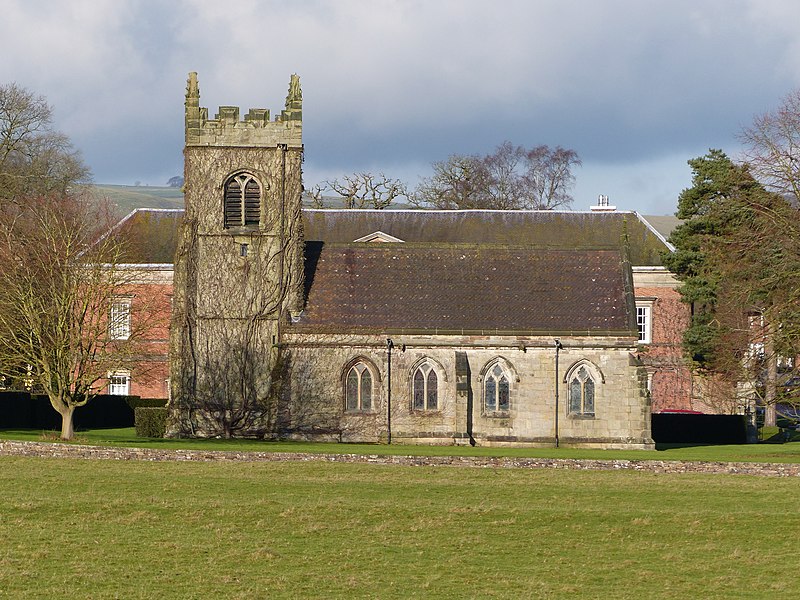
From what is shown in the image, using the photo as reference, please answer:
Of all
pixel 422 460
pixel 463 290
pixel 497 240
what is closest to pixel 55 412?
pixel 463 290

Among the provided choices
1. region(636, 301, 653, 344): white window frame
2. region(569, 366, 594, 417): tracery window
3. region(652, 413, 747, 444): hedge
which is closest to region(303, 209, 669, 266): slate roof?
region(636, 301, 653, 344): white window frame

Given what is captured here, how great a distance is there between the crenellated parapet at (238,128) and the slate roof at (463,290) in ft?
15.3

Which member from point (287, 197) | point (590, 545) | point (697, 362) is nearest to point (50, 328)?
point (287, 197)

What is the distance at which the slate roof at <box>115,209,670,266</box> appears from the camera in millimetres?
70250

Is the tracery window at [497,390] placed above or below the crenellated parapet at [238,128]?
below

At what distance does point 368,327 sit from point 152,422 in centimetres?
847

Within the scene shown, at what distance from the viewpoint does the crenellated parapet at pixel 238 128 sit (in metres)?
48.6

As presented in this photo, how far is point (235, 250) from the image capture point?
49.1m

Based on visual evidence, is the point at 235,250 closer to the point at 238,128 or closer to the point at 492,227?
the point at 238,128

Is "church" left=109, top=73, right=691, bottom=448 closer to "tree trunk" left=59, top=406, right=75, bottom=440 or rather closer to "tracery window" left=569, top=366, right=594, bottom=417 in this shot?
"tracery window" left=569, top=366, right=594, bottom=417

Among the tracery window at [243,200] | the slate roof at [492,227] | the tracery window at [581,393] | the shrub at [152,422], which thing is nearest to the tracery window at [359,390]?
the shrub at [152,422]

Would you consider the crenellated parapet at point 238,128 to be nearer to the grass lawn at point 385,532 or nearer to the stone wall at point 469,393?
the stone wall at point 469,393

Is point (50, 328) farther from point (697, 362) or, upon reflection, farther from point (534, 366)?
→ point (697, 362)

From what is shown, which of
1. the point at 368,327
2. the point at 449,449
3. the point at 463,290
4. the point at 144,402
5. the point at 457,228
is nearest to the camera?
the point at 449,449
